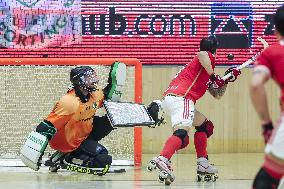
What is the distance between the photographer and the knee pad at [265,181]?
4.61 m

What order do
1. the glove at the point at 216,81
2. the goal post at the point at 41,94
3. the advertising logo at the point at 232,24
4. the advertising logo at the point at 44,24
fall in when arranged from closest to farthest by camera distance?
1. the glove at the point at 216,81
2. the goal post at the point at 41,94
3. the advertising logo at the point at 44,24
4. the advertising logo at the point at 232,24

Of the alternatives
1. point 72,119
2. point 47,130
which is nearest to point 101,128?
point 72,119

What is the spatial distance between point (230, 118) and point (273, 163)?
6.94 meters

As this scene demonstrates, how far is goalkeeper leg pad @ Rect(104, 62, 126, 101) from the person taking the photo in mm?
8977

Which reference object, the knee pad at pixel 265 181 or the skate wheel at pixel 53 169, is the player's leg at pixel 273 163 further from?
the skate wheel at pixel 53 169

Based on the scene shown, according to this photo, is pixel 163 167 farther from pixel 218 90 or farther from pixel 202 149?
pixel 218 90

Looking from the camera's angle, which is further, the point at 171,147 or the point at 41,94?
the point at 41,94

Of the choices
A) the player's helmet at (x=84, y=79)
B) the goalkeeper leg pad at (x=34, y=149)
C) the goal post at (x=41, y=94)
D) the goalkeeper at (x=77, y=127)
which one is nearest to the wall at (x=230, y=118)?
the goal post at (x=41, y=94)

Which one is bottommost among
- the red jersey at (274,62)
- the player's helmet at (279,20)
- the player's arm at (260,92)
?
the player's arm at (260,92)

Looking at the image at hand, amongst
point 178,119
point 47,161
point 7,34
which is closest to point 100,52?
point 7,34

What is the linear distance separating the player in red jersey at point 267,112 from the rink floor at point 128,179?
9.80ft

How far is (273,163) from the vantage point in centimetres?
460

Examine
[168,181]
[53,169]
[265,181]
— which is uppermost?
[265,181]

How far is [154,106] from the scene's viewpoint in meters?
9.04
